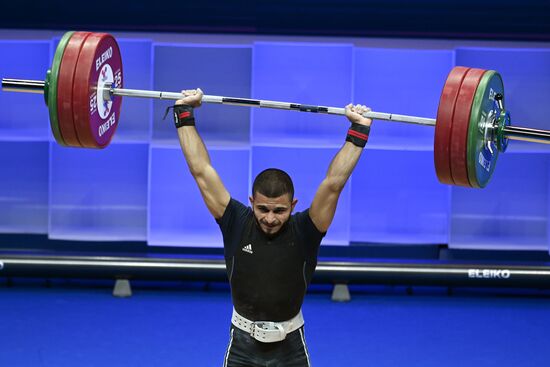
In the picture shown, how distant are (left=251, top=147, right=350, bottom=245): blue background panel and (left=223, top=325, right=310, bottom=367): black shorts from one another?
3.54 metres

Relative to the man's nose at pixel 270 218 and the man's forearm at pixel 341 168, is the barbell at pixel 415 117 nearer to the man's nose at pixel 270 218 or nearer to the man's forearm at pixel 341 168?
the man's forearm at pixel 341 168

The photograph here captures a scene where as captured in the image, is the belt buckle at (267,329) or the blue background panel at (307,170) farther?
the blue background panel at (307,170)

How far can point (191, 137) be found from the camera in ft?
12.7

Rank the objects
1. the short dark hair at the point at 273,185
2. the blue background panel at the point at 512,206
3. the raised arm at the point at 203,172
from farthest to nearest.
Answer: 1. the blue background panel at the point at 512,206
2. the raised arm at the point at 203,172
3. the short dark hair at the point at 273,185

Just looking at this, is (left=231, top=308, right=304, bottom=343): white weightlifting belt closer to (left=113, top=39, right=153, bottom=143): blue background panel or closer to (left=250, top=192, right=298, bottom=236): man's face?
(left=250, top=192, right=298, bottom=236): man's face

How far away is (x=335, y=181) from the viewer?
3.69m

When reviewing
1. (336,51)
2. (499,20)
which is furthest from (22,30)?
(499,20)

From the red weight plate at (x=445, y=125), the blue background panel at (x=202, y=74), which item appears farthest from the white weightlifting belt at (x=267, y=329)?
the blue background panel at (x=202, y=74)

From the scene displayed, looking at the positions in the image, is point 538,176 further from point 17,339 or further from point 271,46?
point 17,339

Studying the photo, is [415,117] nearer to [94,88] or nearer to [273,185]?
[273,185]

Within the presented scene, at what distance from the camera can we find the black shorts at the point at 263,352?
→ 3.70m

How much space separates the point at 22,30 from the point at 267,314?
4.63 meters

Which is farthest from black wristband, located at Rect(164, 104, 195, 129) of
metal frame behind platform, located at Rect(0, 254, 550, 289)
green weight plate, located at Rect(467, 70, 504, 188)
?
metal frame behind platform, located at Rect(0, 254, 550, 289)

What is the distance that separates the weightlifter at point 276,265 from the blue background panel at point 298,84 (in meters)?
3.49
